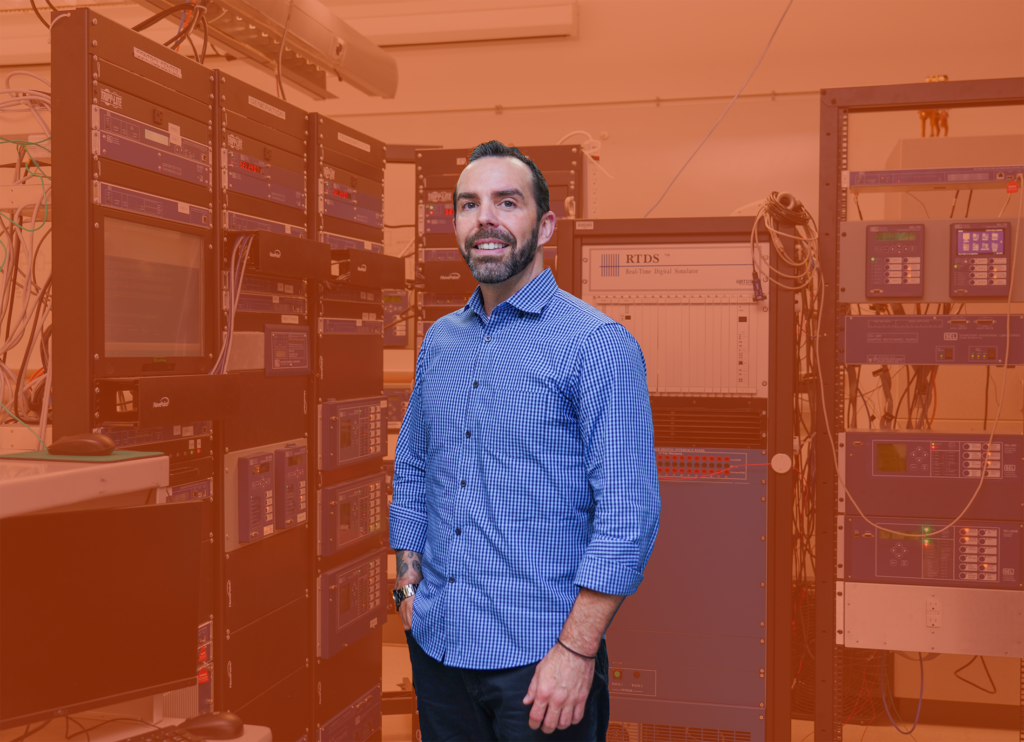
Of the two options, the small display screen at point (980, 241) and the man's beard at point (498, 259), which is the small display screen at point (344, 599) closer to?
the man's beard at point (498, 259)

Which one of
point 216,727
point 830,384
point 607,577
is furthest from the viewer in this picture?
point 830,384

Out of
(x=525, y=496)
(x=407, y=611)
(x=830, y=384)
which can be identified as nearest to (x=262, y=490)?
(x=407, y=611)

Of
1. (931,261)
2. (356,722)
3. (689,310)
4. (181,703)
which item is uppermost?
(931,261)

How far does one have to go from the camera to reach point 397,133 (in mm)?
4637

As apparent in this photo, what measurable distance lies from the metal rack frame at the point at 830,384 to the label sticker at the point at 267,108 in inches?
59.4

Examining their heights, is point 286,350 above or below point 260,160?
below

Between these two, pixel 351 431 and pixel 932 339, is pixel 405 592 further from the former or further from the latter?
pixel 932 339

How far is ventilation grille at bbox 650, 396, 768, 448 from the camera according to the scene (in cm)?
237

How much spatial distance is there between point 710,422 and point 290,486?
121 cm

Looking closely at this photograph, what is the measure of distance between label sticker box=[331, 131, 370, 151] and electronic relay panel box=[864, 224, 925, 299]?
61.5 inches

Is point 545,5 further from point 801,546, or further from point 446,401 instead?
point 446,401

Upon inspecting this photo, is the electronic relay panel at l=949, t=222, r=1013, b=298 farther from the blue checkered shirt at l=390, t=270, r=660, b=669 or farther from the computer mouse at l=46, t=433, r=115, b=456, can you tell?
the computer mouse at l=46, t=433, r=115, b=456

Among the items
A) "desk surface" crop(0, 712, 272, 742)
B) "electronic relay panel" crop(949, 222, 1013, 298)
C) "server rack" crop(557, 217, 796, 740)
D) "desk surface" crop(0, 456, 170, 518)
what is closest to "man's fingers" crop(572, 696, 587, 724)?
"desk surface" crop(0, 712, 272, 742)

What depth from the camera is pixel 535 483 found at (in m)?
1.29
